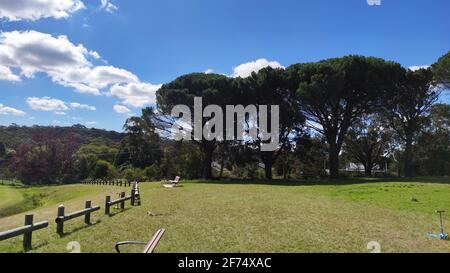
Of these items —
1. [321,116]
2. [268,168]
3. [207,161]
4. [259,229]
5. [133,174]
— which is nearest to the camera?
[259,229]

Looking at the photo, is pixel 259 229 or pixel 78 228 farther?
pixel 78 228

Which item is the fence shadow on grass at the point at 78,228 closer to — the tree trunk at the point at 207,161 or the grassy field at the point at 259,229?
the grassy field at the point at 259,229

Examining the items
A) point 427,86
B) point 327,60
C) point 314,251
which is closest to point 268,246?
point 314,251

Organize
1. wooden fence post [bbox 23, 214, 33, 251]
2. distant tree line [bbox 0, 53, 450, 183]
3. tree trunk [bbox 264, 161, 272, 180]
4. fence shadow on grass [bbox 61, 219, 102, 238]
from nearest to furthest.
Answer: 1. wooden fence post [bbox 23, 214, 33, 251]
2. fence shadow on grass [bbox 61, 219, 102, 238]
3. distant tree line [bbox 0, 53, 450, 183]
4. tree trunk [bbox 264, 161, 272, 180]

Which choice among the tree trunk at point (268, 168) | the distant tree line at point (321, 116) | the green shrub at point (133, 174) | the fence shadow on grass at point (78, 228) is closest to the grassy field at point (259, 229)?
the fence shadow on grass at point (78, 228)

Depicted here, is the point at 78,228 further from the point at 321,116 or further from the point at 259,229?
the point at 321,116

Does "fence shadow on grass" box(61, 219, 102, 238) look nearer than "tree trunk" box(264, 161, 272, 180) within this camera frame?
Yes

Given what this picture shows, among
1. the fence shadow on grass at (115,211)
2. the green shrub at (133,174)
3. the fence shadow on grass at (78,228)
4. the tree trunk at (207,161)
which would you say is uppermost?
the tree trunk at (207,161)

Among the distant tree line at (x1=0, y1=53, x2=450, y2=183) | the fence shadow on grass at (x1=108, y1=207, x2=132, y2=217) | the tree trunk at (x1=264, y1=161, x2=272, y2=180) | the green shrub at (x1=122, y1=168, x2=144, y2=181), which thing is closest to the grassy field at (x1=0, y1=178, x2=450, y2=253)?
the fence shadow on grass at (x1=108, y1=207, x2=132, y2=217)

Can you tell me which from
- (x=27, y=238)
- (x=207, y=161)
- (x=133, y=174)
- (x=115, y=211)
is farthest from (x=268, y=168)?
(x=27, y=238)

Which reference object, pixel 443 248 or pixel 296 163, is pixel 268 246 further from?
pixel 296 163

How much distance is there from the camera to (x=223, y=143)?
1654 inches

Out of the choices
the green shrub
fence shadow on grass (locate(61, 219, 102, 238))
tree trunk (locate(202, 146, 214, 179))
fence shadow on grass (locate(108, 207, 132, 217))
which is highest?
tree trunk (locate(202, 146, 214, 179))

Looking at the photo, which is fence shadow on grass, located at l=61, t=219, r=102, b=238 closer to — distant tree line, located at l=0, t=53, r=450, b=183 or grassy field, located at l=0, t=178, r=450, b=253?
grassy field, located at l=0, t=178, r=450, b=253
